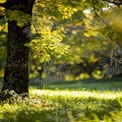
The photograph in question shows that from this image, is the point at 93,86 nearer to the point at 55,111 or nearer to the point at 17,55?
the point at 17,55

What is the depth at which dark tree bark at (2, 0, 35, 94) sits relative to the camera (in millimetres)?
11406

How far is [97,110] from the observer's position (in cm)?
974

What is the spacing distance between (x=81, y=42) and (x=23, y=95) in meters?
23.1

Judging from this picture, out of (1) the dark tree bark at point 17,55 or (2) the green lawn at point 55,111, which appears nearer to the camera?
(2) the green lawn at point 55,111

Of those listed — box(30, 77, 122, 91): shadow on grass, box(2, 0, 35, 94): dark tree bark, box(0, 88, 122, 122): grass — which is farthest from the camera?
box(30, 77, 122, 91): shadow on grass

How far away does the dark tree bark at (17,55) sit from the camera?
11.4m

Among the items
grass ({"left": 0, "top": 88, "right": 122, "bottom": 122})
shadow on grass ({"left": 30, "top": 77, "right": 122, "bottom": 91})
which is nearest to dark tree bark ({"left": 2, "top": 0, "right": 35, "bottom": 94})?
grass ({"left": 0, "top": 88, "right": 122, "bottom": 122})

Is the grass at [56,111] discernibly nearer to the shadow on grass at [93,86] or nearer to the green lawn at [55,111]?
the green lawn at [55,111]

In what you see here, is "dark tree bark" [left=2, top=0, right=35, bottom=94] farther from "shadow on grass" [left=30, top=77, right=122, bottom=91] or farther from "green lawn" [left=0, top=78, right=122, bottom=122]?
"shadow on grass" [left=30, top=77, right=122, bottom=91]

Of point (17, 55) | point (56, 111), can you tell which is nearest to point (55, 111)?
point (56, 111)

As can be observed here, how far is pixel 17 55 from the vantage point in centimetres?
1141

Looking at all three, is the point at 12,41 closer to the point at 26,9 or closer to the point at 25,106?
the point at 26,9

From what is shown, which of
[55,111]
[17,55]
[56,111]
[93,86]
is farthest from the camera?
[93,86]

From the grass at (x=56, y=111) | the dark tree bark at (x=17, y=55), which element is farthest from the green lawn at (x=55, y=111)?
the dark tree bark at (x=17, y=55)
